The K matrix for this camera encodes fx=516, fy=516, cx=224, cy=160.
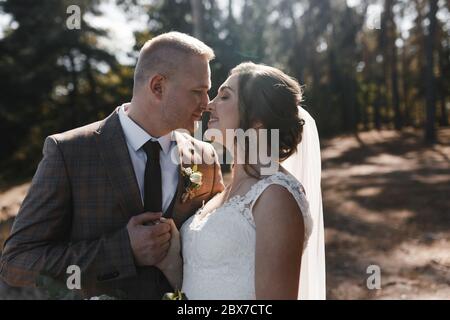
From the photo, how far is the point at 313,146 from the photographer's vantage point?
356cm

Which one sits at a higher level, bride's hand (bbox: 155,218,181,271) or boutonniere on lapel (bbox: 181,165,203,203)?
boutonniere on lapel (bbox: 181,165,203,203)

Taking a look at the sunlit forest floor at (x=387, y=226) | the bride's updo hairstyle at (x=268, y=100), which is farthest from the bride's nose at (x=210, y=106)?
the sunlit forest floor at (x=387, y=226)

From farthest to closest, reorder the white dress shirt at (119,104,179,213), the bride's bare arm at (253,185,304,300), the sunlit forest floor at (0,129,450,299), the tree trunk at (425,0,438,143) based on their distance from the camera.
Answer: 1. the tree trunk at (425,0,438,143)
2. the sunlit forest floor at (0,129,450,299)
3. the white dress shirt at (119,104,179,213)
4. the bride's bare arm at (253,185,304,300)

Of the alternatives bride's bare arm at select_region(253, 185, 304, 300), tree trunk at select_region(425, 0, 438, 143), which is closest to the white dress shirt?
bride's bare arm at select_region(253, 185, 304, 300)

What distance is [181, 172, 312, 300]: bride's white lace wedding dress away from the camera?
9.46 feet

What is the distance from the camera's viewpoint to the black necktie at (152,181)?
306 centimetres

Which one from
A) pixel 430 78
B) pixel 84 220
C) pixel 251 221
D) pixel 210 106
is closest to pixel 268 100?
pixel 210 106

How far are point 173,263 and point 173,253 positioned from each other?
0.07m

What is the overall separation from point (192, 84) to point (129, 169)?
686mm

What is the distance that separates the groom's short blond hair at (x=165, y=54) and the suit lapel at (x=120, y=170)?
0.44 metres

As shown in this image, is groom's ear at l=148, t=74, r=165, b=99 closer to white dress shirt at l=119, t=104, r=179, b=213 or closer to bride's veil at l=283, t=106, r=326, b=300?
white dress shirt at l=119, t=104, r=179, b=213

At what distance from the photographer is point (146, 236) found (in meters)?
2.79

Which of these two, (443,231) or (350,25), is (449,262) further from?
(350,25)

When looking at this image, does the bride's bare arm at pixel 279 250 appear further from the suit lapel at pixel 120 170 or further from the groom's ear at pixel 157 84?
the groom's ear at pixel 157 84
